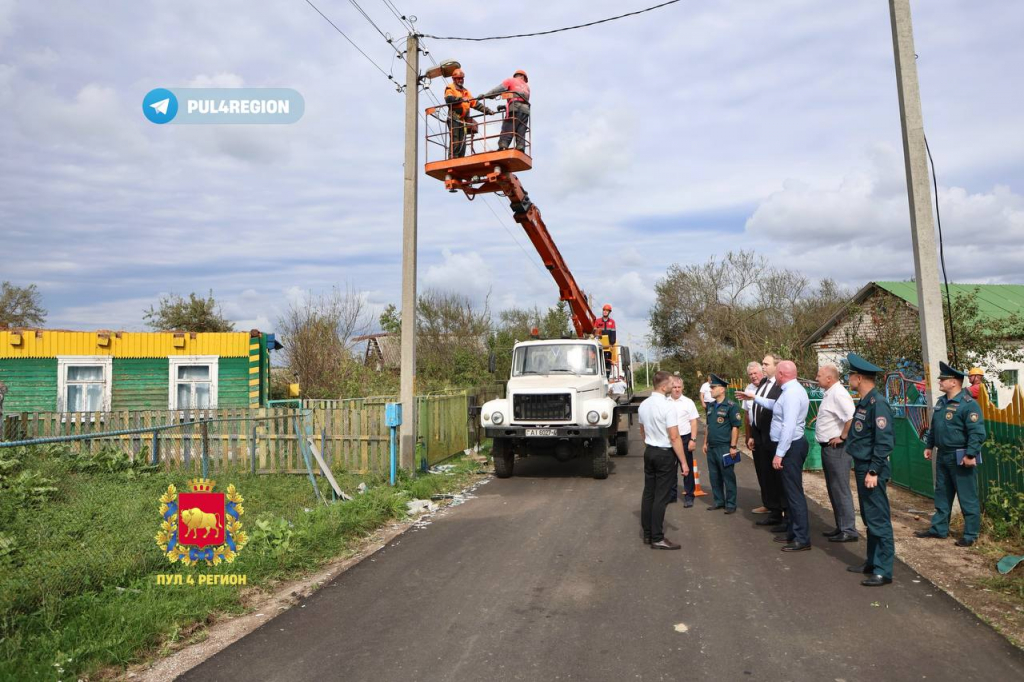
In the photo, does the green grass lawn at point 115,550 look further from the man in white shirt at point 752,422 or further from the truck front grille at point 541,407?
the man in white shirt at point 752,422

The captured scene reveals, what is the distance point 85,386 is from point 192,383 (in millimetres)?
2588

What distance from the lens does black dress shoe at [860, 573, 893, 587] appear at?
531cm

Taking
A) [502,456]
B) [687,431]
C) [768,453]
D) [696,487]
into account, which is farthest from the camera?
[502,456]

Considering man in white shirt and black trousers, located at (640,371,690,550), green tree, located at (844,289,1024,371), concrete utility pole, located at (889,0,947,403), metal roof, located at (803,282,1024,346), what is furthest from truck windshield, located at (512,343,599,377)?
metal roof, located at (803,282,1024,346)

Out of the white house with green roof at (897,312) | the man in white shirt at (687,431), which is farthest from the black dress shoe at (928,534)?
the white house with green roof at (897,312)

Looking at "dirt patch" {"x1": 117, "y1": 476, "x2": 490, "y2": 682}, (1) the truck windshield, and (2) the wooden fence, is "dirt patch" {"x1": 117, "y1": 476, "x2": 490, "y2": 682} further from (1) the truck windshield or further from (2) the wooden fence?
(1) the truck windshield

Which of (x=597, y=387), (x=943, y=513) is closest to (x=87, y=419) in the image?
(x=597, y=387)

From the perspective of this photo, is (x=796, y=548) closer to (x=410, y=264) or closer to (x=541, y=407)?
(x=541, y=407)

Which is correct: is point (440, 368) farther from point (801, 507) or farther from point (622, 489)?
point (801, 507)

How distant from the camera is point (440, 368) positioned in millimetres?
27953

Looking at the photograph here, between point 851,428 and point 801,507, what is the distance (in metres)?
1.03

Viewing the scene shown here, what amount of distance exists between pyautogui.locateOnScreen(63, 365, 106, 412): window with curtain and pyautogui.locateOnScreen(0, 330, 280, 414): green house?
2cm

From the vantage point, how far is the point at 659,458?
21.3ft

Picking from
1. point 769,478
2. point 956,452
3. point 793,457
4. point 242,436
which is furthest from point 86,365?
point 956,452
